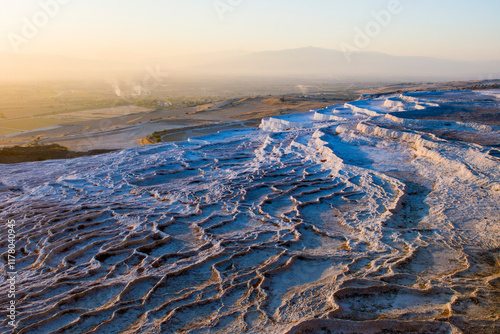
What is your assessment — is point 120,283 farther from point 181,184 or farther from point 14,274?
point 181,184

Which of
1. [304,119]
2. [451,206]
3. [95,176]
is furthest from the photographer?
[304,119]

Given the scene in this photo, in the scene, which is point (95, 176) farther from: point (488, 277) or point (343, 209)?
point (488, 277)

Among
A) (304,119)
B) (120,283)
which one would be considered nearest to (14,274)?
(120,283)

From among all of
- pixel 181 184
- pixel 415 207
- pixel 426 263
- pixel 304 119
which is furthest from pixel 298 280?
pixel 304 119

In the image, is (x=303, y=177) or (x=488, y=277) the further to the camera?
(x=303, y=177)

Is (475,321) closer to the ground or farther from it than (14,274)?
farther from it

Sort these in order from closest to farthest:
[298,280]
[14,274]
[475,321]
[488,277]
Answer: [475,321] < [488,277] < [298,280] < [14,274]
